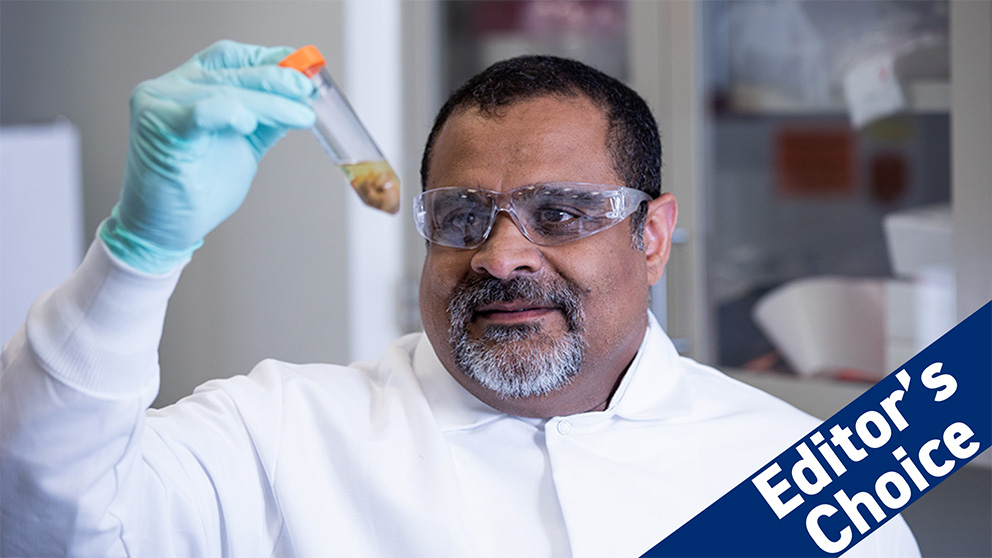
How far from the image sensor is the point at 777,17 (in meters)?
2.07

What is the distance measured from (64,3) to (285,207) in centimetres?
106

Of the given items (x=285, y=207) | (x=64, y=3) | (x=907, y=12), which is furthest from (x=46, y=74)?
(x=907, y=12)

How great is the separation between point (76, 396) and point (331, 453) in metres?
0.44

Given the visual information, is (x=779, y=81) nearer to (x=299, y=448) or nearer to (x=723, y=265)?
(x=723, y=265)

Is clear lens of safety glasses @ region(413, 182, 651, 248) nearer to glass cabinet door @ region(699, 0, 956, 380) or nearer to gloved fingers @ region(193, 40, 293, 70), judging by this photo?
gloved fingers @ region(193, 40, 293, 70)

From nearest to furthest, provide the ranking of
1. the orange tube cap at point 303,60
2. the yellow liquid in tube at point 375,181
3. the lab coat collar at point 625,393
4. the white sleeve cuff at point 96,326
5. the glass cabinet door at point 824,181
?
the white sleeve cuff at point 96,326 → the orange tube cap at point 303,60 → the yellow liquid in tube at point 375,181 → the lab coat collar at point 625,393 → the glass cabinet door at point 824,181

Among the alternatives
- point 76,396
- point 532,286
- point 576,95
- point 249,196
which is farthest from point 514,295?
point 249,196

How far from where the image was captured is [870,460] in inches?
45.3

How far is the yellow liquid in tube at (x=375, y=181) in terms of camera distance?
1229mm

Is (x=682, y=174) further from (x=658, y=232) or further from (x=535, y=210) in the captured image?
(x=535, y=210)

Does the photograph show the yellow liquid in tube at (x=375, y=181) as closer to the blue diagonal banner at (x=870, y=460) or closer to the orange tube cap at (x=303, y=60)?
the orange tube cap at (x=303, y=60)

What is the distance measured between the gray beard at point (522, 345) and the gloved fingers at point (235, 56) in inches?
15.3

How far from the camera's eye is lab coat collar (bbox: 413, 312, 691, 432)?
53.2 inches

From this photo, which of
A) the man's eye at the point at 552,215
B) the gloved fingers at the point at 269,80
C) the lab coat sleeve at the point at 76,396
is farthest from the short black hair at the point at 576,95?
the lab coat sleeve at the point at 76,396
